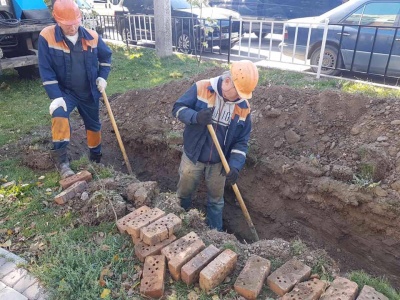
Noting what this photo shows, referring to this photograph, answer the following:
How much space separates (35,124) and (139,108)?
1.70 meters

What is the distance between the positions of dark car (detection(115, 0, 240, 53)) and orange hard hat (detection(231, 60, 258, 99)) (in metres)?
5.78

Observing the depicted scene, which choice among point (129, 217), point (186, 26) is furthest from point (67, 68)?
point (186, 26)

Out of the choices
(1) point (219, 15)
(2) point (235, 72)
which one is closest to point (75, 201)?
(2) point (235, 72)

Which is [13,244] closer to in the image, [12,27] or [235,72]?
[235,72]

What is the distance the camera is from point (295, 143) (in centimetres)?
438

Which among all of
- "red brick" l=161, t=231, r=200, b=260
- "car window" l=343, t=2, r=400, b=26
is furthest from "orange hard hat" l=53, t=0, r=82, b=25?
"car window" l=343, t=2, r=400, b=26

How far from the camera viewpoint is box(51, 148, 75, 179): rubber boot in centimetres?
371

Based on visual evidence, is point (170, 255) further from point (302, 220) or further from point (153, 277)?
point (302, 220)

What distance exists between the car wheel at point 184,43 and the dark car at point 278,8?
4172 millimetres

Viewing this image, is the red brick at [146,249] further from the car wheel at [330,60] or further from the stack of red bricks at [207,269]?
the car wheel at [330,60]

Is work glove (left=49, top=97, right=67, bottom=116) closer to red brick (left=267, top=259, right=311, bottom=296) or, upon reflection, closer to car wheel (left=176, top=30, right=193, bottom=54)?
red brick (left=267, top=259, right=311, bottom=296)

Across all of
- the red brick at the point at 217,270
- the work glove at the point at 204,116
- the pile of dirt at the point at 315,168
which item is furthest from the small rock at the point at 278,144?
the red brick at the point at 217,270

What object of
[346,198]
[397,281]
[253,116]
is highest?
[253,116]

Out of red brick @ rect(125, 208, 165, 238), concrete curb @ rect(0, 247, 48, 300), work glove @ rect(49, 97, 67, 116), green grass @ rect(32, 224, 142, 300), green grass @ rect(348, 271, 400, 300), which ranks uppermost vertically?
work glove @ rect(49, 97, 67, 116)
